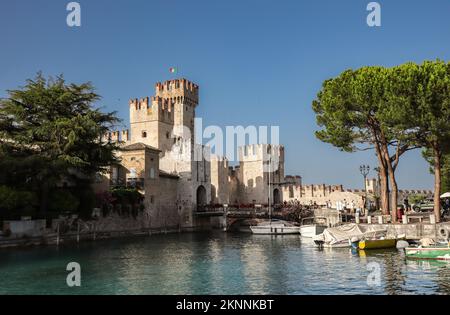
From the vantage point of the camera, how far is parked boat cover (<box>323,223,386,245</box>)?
82.7 feet

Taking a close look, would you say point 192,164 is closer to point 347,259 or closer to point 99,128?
point 99,128

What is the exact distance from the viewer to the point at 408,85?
24.6 m

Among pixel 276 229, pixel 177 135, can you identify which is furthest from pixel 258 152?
pixel 276 229

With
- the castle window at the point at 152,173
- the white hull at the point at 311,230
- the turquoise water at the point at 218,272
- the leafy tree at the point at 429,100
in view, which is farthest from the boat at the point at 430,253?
the castle window at the point at 152,173

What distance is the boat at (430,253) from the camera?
17.9 metres

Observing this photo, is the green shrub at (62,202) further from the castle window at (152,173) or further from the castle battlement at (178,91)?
the castle battlement at (178,91)

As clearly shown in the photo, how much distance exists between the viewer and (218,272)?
667 inches

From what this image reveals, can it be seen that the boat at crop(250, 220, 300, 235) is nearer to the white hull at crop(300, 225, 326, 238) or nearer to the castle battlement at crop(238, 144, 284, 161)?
the white hull at crop(300, 225, 326, 238)

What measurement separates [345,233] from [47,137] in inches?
758

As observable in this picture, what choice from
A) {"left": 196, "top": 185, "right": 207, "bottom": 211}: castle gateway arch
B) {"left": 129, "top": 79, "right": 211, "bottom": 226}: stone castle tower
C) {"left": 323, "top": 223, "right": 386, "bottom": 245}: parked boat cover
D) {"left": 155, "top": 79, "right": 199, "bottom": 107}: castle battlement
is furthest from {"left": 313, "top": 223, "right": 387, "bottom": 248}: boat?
{"left": 155, "top": 79, "right": 199, "bottom": 107}: castle battlement

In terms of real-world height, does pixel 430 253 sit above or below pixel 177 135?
below

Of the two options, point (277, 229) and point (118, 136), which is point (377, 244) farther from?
point (118, 136)
